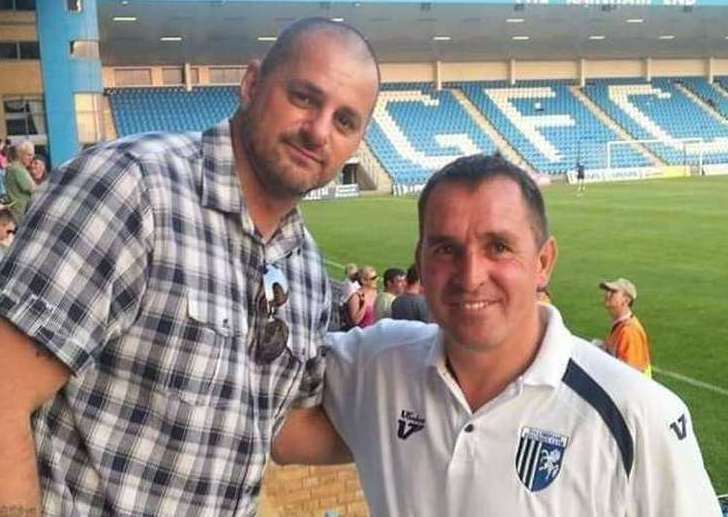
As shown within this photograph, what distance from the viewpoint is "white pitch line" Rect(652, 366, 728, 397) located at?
8.09 meters

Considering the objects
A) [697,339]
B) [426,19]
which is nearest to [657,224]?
[697,339]

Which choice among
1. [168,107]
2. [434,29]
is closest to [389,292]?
[168,107]

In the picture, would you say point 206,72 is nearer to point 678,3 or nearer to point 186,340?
point 678,3

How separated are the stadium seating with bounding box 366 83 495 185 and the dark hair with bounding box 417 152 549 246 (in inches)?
1295

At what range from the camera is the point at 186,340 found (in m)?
1.60

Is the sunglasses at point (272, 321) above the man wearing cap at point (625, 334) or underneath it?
above

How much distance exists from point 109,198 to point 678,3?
40260mm

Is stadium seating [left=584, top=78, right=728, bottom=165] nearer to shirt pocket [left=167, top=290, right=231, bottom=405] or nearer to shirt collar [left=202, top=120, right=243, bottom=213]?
shirt collar [left=202, top=120, right=243, bottom=213]

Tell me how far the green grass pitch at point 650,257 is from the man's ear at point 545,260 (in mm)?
3165

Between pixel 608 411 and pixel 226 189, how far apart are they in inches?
29.9

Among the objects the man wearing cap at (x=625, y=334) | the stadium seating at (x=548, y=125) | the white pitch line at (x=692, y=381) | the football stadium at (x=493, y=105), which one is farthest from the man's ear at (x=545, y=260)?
the stadium seating at (x=548, y=125)

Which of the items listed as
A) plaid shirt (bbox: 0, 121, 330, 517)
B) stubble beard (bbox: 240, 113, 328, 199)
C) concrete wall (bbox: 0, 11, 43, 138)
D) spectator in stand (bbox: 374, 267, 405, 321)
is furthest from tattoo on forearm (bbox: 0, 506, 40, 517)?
concrete wall (bbox: 0, 11, 43, 138)

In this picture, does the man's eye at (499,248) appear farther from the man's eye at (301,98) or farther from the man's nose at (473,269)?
the man's eye at (301,98)

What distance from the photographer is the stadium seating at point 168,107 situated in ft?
111
